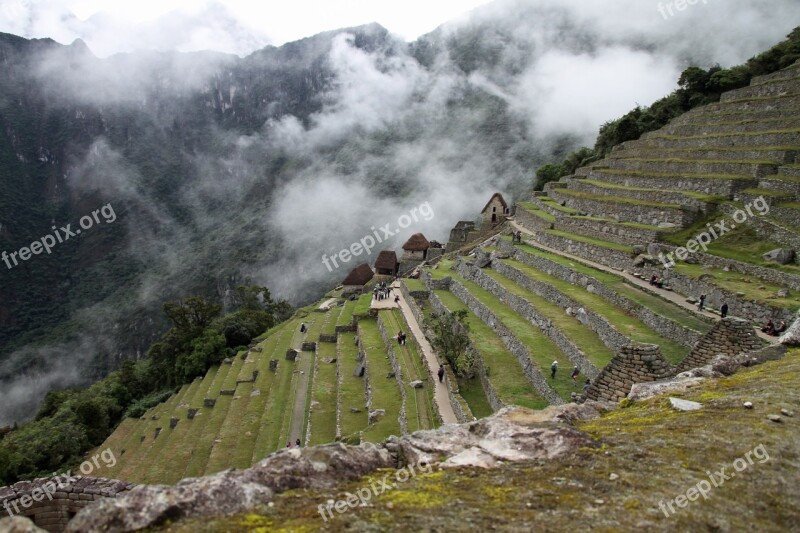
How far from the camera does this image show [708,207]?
70.4 feet

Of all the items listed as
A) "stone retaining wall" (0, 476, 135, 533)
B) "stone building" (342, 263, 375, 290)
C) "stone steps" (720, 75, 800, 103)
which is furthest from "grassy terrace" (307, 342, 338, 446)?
"stone steps" (720, 75, 800, 103)

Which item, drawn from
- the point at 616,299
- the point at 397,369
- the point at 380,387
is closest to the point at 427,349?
the point at 397,369

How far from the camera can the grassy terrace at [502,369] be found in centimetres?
1410

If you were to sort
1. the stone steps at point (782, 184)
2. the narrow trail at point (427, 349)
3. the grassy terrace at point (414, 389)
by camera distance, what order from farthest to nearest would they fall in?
the stone steps at point (782, 184)
the narrow trail at point (427, 349)
the grassy terrace at point (414, 389)

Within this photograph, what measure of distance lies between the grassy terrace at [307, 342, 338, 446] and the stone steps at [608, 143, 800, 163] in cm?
2180

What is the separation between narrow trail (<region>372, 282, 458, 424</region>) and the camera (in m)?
15.3

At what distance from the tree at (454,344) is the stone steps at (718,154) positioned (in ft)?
54.6

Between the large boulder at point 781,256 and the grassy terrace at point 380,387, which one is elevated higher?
the large boulder at point 781,256

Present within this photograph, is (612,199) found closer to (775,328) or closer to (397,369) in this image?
(775,328)

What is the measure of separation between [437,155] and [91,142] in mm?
129377

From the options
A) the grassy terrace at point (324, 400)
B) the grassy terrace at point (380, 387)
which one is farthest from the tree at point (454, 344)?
the grassy terrace at point (324, 400)

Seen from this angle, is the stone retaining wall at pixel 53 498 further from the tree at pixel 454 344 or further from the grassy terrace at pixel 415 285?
the grassy terrace at pixel 415 285

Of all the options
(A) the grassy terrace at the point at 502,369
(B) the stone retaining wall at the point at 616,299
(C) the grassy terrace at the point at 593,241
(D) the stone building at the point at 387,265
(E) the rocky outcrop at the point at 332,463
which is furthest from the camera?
(D) the stone building at the point at 387,265

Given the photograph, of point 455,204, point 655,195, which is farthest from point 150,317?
point 655,195
